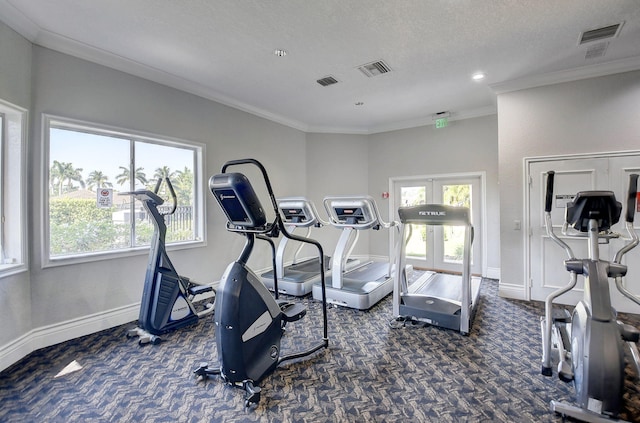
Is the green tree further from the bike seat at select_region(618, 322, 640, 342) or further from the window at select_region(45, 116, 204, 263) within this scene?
the bike seat at select_region(618, 322, 640, 342)

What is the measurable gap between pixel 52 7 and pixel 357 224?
3830 mm

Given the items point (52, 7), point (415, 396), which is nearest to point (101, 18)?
point (52, 7)

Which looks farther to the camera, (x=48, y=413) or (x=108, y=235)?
(x=108, y=235)

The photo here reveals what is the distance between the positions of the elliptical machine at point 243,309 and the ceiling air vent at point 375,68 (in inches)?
95.0

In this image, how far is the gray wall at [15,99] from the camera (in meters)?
2.52

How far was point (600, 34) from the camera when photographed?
3.01m

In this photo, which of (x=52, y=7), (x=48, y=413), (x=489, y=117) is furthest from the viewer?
(x=489, y=117)

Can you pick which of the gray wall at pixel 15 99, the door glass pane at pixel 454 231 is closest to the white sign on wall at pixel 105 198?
the gray wall at pixel 15 99

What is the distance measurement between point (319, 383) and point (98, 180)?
3.27 metres

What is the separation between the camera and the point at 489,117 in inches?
212

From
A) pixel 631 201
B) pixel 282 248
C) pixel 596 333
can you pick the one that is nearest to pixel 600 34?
pixel 631 201

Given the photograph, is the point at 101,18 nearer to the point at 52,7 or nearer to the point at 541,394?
the point at 52,7

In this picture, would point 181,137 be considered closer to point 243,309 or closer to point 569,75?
point 243,309

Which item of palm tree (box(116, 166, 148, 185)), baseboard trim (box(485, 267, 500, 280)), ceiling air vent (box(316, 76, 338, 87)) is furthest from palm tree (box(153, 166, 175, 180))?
baseboard trim (box(485, 267, 500, 280))
